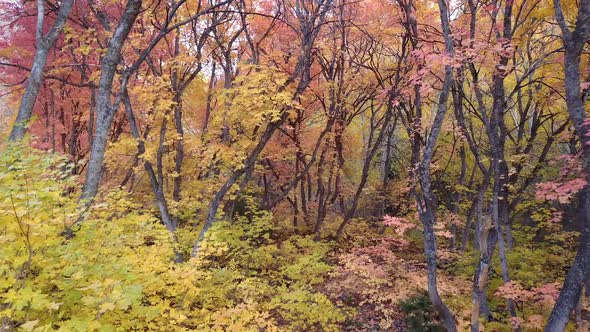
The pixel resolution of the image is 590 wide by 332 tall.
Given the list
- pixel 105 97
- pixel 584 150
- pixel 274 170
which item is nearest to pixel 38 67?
pixel 105 97

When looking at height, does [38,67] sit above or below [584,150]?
above

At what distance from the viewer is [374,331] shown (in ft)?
28.4

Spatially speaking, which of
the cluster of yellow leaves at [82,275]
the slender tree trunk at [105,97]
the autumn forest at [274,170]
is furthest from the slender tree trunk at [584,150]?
the slender tree trunk at [105,97]

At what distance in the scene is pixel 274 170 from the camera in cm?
1475

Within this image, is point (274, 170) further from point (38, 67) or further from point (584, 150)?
point (584, 150)

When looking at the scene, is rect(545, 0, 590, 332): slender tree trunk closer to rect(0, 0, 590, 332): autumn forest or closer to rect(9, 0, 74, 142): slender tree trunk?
rect(0, 0, 590, 332): autumn forest

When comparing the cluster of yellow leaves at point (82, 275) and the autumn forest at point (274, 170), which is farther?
the autumn forest at point (274, 170)

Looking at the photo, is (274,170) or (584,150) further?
(274,170)

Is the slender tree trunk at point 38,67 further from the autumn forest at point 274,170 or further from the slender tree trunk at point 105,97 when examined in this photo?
the slender tree trunk at point 105,97

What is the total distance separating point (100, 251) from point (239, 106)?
18.9 ft

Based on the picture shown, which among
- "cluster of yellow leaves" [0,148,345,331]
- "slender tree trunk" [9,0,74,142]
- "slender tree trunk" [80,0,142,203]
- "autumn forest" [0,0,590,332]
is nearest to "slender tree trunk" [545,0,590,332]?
"autumn forest" [0,0,590,332]

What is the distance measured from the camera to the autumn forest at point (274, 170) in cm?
430

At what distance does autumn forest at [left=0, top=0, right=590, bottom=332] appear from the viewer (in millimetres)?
4297

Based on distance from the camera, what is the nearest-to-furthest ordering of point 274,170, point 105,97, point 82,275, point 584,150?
1. point 82,275
2. point 584,150
3. point 105,97
4. point 274,170
